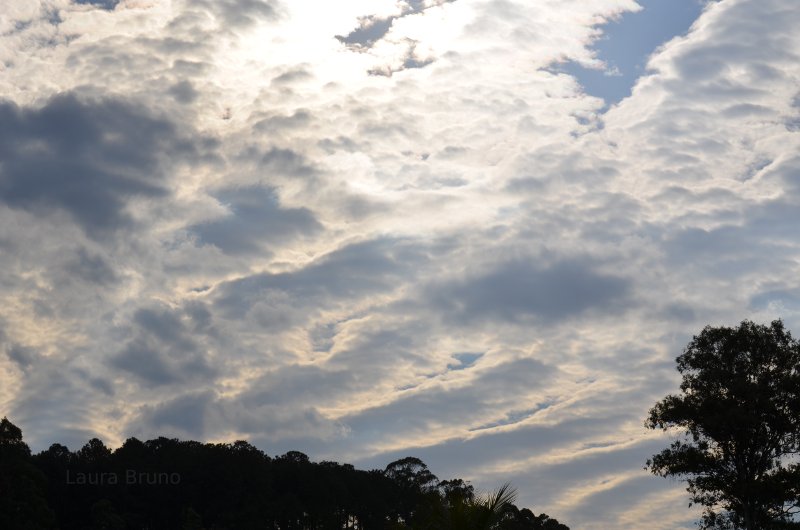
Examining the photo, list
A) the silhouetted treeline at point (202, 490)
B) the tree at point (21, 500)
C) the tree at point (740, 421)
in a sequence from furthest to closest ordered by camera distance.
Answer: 1. the silhouetted treeline at point (202, 490)
2. the tree at point (21, 500)
3. the tree at point (740, 421)

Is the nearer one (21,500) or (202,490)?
(21,500)

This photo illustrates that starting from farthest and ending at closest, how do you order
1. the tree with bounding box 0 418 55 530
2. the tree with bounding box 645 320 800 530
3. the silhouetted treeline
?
the silhouetted treeline, the tree with bounding box 0 418 55 530, the tree with bounding box 645 320 800 530

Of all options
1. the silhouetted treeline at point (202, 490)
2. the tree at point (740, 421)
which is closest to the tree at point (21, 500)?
the silhouetted treeline at point (202, 490)

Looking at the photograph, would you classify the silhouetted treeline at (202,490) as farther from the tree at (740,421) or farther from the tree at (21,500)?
the tree at (740,421)

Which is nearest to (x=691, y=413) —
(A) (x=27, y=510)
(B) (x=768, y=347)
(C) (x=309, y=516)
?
(B) (x=768, y=347)

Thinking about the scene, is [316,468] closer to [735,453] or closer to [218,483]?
[218,483]

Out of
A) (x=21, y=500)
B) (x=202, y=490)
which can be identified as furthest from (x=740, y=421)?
(x=202, y=490)

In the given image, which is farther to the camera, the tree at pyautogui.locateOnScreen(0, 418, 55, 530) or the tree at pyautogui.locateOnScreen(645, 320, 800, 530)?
the tree at pyautogui.locateOnScreen(0, 418, 55, 530)

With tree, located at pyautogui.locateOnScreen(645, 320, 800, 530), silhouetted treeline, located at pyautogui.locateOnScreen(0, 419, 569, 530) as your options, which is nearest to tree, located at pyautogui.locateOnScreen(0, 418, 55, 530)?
silhouetted treeline, located at pyautogui.locateOnScreen(0, 419, 569, 530)

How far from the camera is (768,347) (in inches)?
2350

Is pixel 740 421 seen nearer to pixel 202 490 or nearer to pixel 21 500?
pixel 21 500

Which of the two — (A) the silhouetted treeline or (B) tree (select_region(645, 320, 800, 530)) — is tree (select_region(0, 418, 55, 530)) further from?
(B) tree (select_region(645, 320, 800, 530))

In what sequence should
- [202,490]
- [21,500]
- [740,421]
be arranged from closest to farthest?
1. [740,421]
2. [21,500]
3. [202,490]

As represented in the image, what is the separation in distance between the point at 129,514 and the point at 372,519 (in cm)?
3860
